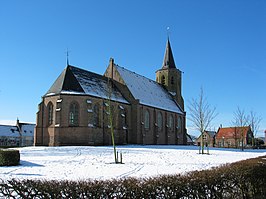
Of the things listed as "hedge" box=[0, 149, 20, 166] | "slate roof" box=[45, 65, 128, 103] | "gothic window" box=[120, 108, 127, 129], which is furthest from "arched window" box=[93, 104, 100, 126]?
"hedge" box=[0, 149, 20, 166]

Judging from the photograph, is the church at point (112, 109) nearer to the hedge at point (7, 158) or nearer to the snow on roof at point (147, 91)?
the snow on roof at point (147, 91)

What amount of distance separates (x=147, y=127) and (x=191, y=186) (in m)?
44.7

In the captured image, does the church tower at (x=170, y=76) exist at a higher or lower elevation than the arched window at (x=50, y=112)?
higher

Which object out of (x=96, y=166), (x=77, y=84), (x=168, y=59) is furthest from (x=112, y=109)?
(x=168, y=59)

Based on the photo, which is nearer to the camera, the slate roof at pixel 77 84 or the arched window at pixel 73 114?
the arched window at pixel 73 114

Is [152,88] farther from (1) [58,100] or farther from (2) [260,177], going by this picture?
(2) [260,177]

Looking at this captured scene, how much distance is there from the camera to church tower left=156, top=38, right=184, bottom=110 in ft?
213

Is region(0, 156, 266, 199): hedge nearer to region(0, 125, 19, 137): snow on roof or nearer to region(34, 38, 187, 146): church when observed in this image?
region(34, 38, 187, 146): church

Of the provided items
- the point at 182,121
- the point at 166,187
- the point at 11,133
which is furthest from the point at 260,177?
the point at 11,133

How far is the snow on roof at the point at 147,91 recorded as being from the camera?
169 feet

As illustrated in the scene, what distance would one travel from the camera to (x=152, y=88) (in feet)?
196

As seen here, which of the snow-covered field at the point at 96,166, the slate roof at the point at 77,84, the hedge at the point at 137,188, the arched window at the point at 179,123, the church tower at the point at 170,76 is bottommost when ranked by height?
the snow-covered field at the point at 96,166

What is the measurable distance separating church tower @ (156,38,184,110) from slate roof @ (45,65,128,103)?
68.4 feet

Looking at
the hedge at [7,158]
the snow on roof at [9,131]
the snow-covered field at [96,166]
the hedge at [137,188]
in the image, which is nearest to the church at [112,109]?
the snow-covered field at [96,166]
